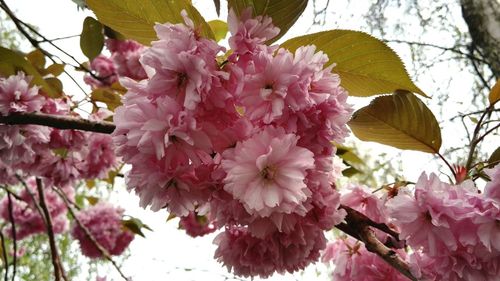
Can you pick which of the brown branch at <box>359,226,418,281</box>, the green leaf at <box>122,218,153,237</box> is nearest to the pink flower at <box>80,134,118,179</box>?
the green leaf at <box>122,218,153,237</box>

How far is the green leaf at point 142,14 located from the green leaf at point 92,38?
26.5 inches

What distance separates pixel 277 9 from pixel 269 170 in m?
0.21

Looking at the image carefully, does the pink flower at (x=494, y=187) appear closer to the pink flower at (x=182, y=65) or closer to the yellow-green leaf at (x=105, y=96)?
the pink flower at (x=182, y=65)

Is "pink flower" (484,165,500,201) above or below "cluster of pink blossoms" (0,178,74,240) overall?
below

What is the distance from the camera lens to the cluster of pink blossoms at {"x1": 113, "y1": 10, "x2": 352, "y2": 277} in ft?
1.75

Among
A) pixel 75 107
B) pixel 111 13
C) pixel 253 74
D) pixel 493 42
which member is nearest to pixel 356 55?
pixel 253 74

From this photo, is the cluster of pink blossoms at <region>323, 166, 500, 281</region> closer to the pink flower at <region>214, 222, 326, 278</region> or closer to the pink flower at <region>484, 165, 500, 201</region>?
the pink flower at <region>484, 165, 500, 201</region>

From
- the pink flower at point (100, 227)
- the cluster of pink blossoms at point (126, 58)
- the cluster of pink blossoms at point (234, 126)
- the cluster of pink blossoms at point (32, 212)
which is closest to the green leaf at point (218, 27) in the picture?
the cluster of pink blossoms at point (234, 126)

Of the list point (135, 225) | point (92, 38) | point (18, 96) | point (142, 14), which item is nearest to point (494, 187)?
point (142, 14)

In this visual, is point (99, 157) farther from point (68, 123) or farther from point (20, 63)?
point (68, 123)

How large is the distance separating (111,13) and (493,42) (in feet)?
7.02

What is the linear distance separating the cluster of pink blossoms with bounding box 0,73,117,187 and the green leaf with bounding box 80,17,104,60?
0.20 m

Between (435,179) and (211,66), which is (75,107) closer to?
(211,66)

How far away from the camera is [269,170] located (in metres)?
0.54
